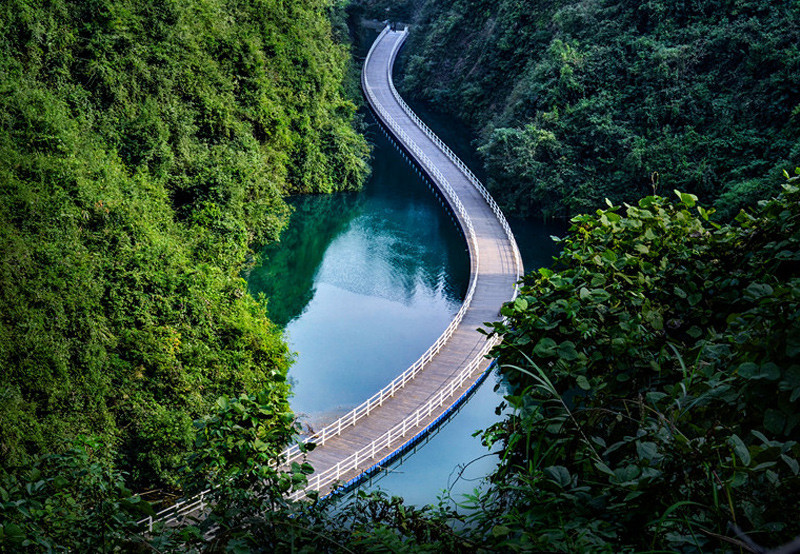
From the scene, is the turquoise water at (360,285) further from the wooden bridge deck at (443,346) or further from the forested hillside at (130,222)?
the forested hillside at (130,222)

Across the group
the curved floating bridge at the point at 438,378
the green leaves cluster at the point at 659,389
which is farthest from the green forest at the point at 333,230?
the curved floating bridge at the point at 438,378

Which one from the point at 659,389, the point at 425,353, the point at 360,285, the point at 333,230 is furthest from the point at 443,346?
the point at 659,389

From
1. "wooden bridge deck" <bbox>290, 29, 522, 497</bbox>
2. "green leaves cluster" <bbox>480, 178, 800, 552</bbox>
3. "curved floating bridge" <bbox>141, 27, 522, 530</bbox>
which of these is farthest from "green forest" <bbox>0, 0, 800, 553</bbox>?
"wooden bridge deck" <bbox>290, 29, 522, 497</bbox>

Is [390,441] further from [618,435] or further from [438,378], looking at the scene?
[618,435]

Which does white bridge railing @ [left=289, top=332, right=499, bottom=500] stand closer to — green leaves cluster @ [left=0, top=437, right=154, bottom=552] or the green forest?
the green forest

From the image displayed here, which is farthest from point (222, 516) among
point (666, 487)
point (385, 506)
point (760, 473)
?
point (760, 473)

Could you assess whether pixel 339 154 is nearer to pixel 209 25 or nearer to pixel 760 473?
pixel 209 25

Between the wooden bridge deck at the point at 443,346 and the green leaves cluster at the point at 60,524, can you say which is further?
the wooden bridge deck at the point at 443,346
